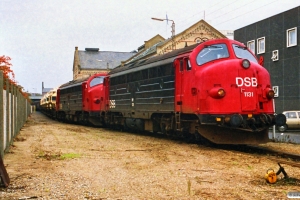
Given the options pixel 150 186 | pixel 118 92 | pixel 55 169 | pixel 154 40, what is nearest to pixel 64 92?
pixel 118 92

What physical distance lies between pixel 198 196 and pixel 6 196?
8.95ft

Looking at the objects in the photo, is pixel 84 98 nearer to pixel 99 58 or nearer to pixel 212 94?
pixel 212 94

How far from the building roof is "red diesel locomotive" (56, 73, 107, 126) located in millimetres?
47120

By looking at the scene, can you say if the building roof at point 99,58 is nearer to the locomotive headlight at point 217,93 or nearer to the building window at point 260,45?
the building window at point 260,45

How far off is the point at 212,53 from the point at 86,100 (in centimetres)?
1407

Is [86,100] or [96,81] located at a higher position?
[96,81]

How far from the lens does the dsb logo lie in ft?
38.7

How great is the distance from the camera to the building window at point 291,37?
101 ft

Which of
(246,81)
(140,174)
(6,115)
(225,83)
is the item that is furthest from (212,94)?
(6,115)

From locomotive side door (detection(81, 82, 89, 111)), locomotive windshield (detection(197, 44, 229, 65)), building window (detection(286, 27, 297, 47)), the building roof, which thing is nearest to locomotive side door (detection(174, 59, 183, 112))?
locomotive windshield (detection(197, 44, 229, 65))

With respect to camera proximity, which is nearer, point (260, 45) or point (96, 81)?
point (96, 81)

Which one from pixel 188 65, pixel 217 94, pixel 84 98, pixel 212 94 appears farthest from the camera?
pixel 84 98

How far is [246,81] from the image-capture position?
468 inches

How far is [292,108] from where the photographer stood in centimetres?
3089
